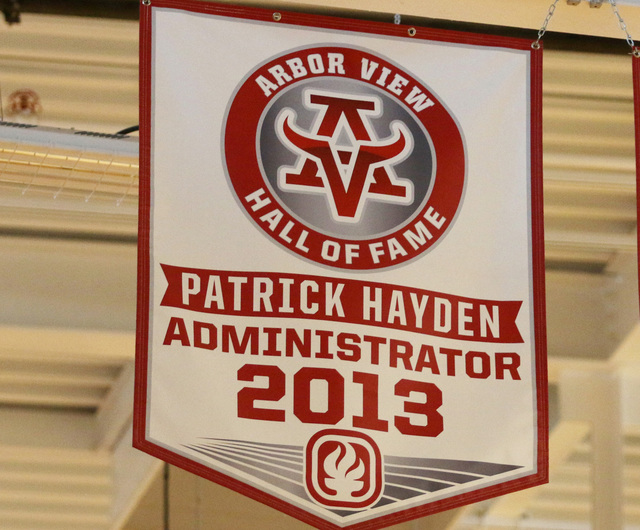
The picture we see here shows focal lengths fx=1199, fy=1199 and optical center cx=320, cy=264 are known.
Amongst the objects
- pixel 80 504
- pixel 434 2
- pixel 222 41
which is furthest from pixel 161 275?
pixel 80 504

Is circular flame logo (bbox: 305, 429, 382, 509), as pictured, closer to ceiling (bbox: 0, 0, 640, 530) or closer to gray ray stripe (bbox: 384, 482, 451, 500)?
gray ray stripe (bbox: 384, 482, 451, 500)

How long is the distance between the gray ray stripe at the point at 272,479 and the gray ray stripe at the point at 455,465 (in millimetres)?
280

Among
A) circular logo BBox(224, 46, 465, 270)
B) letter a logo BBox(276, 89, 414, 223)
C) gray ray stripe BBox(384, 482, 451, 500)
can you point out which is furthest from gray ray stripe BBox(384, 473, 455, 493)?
letter a logo BBox(276, 89, 414, 223)

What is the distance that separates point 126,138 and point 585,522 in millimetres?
7160

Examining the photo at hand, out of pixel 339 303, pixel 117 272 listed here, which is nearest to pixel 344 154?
pixel 339 303

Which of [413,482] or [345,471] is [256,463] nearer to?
[345,471]

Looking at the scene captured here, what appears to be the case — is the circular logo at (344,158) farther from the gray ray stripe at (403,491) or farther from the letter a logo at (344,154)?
the gray ray stripe at (403,491)

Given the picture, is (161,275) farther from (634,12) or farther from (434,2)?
(634,12)

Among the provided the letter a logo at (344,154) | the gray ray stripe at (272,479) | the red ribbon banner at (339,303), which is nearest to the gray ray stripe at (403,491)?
the gray ray stripe at (272,479)

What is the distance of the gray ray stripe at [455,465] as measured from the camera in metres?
3.63

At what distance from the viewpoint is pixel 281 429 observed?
3.56 m

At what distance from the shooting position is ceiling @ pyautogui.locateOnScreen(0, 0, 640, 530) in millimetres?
5734

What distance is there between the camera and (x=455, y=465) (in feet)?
12.0

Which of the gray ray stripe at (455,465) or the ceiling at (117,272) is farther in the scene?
the ceiling at (117,272)
